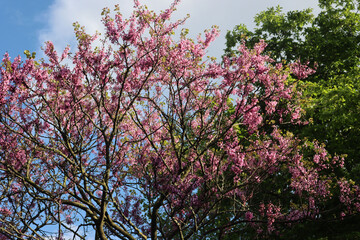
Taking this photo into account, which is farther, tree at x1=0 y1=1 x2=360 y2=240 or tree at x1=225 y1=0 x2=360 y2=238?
tree at x1=225 y1=0 x2=360 y2=238

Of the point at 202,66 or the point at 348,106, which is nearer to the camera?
the point at 202,66

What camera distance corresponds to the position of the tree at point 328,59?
11688mm

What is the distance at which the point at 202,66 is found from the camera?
824 centimetres

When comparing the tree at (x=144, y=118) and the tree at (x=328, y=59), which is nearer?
the tree at (x=144, y=118)

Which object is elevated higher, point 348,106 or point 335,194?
point 348,106

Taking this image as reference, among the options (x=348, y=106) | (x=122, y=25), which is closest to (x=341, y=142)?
(x=348, y=106)

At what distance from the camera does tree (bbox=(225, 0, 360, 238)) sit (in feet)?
38.3

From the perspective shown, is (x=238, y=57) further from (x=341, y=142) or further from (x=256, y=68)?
(x=341, y=142)

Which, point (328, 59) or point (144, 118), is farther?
point (328, 59)

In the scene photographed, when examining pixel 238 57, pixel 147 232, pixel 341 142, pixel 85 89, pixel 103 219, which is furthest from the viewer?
pixel 341 142

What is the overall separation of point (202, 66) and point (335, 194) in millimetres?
6489

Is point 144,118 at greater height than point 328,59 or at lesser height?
lesser

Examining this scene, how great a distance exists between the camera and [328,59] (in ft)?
57.0

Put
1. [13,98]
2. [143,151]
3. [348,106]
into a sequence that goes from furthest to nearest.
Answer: [348,106], [143,151], [13,98]
